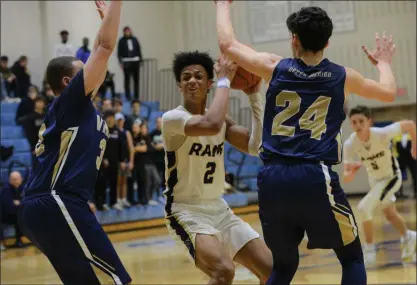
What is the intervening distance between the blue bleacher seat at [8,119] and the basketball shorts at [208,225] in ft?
39.0

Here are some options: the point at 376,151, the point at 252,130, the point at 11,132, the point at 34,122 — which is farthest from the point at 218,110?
the point at 11,132

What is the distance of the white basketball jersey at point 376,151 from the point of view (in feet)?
30.8

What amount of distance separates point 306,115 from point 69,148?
137 centimetres

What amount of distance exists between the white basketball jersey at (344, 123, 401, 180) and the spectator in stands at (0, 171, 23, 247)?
5831mm

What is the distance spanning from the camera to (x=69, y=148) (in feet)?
13.7

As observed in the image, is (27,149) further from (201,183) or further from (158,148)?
(201,183)

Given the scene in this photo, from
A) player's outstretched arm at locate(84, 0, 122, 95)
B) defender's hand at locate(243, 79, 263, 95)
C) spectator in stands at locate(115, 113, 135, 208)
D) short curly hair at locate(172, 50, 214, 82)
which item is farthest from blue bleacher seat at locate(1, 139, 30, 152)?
player's outstretched arm at locate(84, 0, 122, 95)

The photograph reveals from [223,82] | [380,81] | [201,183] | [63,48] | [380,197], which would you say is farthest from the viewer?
[63,48]

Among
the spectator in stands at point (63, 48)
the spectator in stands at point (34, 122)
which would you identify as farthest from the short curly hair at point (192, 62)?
the spectator in stands at point (63, 48)

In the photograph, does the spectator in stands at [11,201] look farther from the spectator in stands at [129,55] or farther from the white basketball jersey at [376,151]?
the spectator in stands at [129,55]

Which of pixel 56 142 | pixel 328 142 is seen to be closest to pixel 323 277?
pixel 328 142

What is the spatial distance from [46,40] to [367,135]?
12.8 metres

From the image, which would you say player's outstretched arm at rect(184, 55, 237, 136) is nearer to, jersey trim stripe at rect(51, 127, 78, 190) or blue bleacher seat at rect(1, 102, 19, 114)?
jersey trim stripe at rect(51, 127, 78, 190)

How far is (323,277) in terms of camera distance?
7.96 metres
